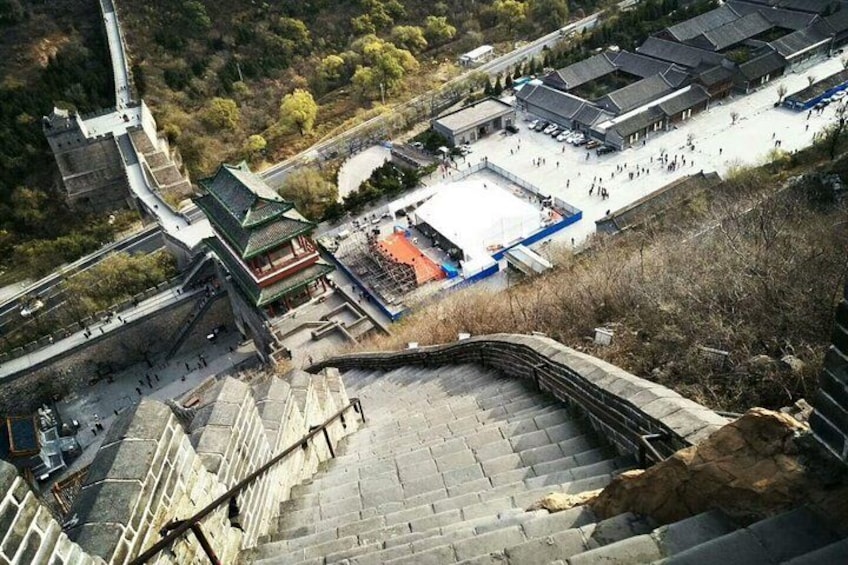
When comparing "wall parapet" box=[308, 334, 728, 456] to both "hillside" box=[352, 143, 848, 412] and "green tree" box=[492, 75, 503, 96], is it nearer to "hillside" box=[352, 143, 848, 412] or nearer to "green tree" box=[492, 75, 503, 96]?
"hillside" box=[352, 143, 848, 412]

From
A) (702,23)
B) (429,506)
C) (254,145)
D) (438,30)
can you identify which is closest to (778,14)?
(702,23)

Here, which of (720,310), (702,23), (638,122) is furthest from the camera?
(702,23)

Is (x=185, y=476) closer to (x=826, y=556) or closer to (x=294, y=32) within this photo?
(x=826, y=556)

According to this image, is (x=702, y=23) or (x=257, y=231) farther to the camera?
(x=702, y=23)

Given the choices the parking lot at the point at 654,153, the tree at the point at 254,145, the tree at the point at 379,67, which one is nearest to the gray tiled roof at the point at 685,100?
the parking lot at the point at 654,153

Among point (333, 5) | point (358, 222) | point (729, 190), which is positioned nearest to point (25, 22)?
point (333, 5)

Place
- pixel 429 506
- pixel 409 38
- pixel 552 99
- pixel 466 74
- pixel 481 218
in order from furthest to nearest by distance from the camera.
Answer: pixel 409 38
pixel 466 74
pixel 552 99
pixel 481 218
pixel 429 506

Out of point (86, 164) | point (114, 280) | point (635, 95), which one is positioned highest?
point (86, 164)
